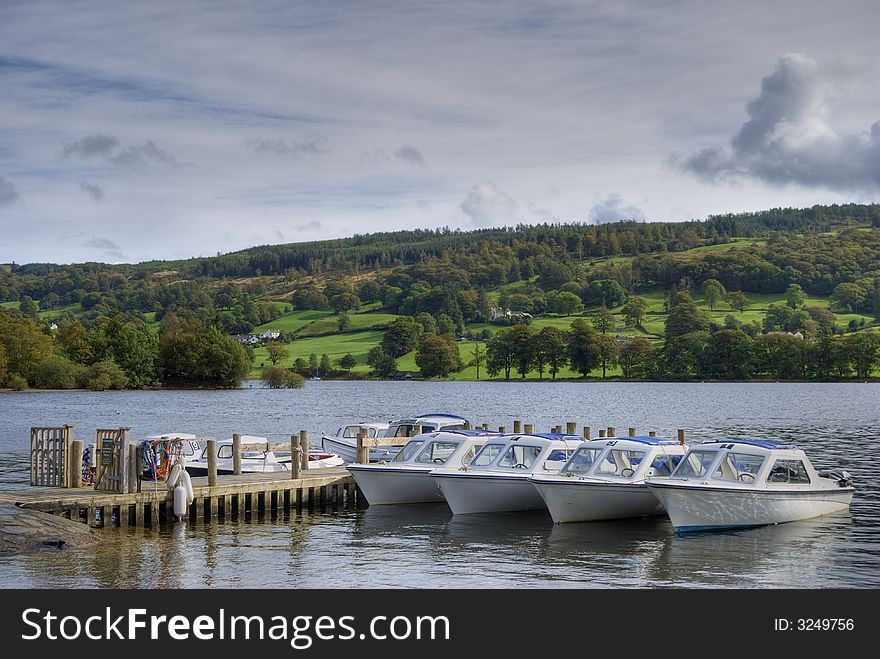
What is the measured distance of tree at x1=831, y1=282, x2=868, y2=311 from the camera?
196 metres

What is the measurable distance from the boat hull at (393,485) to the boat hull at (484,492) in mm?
1322

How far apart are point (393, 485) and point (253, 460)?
679cm

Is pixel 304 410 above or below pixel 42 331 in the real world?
below

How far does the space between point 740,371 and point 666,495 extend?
143 m

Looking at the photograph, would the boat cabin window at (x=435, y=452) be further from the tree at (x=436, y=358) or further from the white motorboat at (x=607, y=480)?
the tree at (x=436, y=358)

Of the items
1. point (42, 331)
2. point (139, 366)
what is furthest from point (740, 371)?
point (42, 331)

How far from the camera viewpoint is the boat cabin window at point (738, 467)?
29.9 metres

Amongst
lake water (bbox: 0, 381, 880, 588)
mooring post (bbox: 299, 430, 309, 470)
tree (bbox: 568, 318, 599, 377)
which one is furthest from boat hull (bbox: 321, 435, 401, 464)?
tree (bbox: 568, 318, 599, 377)

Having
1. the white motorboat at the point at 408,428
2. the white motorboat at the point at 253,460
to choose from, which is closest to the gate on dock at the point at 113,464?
the white motorboat at the point at 253,460

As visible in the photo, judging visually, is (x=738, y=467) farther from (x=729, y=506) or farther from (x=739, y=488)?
(x=729, y=506)

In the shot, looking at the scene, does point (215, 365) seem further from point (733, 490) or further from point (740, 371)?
point (733, 490)

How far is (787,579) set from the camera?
24188mm

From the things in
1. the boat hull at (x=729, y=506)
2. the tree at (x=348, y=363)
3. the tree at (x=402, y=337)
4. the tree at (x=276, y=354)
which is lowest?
the boat hull at (x=729, y=506)
